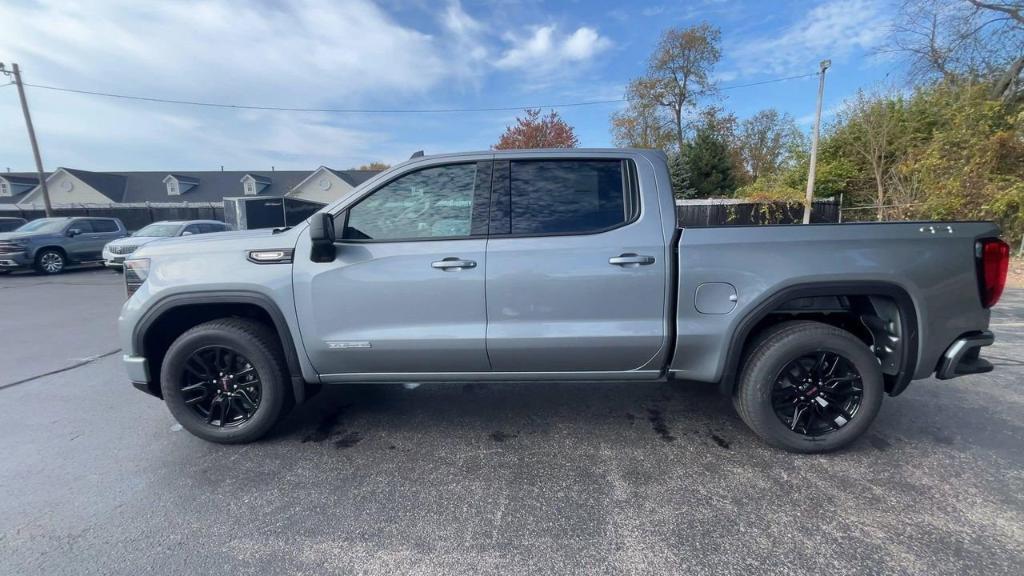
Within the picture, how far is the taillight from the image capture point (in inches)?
100

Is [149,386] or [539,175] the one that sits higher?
[539,175]

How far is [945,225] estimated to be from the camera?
254cm

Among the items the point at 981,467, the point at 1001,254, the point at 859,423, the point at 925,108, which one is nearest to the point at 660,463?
the point at 859,423

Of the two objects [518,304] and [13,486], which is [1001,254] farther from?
[13,486]

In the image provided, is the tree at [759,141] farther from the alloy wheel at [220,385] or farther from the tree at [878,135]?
the alloy wheel at [220,385]

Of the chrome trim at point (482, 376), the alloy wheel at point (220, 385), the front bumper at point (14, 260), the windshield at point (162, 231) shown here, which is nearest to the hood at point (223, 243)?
the alloy wheel at point (220, 385)

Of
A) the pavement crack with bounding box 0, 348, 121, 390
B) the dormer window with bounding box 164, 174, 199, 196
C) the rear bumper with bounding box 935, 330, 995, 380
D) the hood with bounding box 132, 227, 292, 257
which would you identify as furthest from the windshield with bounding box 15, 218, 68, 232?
the dormer window with bounding box 164, 174, 199, 196

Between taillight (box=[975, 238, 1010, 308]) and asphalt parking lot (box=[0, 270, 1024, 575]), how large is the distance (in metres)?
1.05

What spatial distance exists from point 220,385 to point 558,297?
93.5 inches

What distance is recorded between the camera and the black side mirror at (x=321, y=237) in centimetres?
251

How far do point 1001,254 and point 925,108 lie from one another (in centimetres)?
1659

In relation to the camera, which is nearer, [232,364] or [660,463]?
[660,463]

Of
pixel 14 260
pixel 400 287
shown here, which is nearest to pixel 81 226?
pixel 14 260

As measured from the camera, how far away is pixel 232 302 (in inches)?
110
